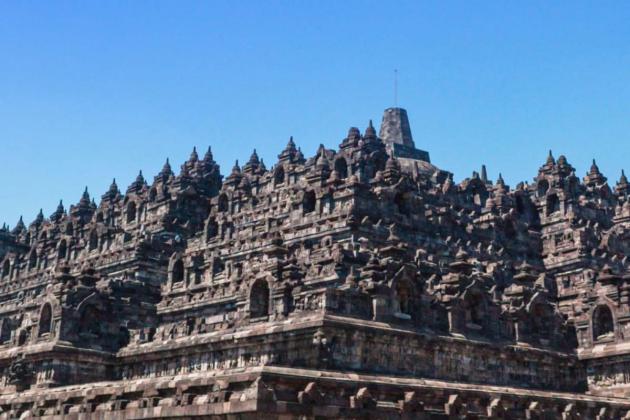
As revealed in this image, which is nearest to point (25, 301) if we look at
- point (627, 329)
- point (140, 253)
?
point (140, 253)

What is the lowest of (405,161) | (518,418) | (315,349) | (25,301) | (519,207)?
(518,418)

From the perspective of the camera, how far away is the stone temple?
3712 cm

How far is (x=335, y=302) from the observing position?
132ft

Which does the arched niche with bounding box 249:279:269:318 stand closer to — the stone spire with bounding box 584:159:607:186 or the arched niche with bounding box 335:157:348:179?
the arched niche with bounding box 335:157:348:179

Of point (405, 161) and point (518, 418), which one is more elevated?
point (405, 161)

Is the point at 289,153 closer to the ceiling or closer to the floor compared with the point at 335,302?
closer to the ceiling

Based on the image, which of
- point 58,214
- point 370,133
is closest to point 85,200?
point 58,214

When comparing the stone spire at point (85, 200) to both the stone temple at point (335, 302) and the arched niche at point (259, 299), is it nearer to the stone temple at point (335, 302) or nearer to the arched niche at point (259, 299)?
the stone temple at point (335, 302)

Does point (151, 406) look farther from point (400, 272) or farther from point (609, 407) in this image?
point (609, 407)

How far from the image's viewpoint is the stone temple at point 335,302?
37.1 metres

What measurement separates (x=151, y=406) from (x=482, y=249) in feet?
115

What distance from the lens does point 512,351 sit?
4709 centimetres

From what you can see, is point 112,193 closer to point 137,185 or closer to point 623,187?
point 137,185

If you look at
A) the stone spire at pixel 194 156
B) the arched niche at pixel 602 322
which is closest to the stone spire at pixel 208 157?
the stone spire at pixel 194 156
